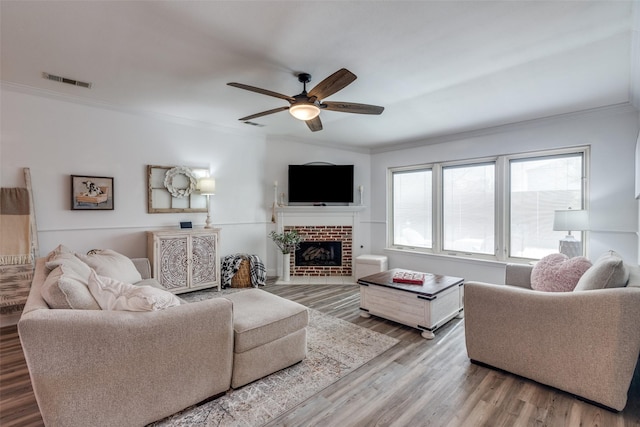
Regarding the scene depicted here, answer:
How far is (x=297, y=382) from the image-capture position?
2145 millimetres

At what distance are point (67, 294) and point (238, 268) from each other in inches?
119

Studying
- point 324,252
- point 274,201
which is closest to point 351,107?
point 274,201

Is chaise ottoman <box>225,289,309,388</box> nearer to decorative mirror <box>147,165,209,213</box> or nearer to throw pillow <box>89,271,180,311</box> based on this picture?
throw pillow <box>89,271,180,311</box>

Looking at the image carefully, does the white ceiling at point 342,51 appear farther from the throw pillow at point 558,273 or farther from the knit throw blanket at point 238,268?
the knit throw blanket at point 238,268

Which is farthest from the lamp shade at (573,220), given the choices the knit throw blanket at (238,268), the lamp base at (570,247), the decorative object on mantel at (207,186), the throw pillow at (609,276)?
the decorative object on mantel at (207,186)

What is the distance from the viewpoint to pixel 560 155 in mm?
3840

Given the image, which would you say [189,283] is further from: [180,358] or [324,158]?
[324,158]

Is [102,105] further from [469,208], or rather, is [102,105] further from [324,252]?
[469,208]

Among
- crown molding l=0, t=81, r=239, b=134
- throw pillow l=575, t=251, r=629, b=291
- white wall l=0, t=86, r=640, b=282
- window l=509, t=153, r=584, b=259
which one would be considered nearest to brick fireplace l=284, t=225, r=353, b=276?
white wall l=0, t=86, r=640, b=282

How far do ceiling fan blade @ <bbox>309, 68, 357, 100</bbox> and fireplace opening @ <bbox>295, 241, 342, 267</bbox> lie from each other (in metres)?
3.31

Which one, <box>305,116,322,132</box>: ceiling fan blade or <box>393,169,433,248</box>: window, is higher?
<box>305,116,322,132</box>: ceiling fan blade

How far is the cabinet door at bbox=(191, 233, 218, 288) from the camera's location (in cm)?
411

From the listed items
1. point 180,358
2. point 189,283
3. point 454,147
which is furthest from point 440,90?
point 189,283

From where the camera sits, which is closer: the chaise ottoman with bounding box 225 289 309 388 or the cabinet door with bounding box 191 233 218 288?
the chaise ottoman with bounding box 225 289 309 388
